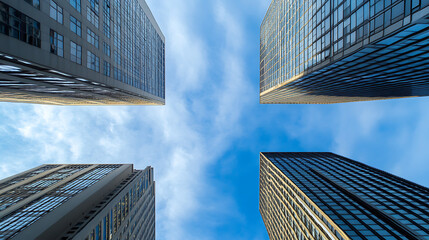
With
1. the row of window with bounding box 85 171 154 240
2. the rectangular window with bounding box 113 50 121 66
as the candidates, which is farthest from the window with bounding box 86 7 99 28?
the row of window with bounding box 85 171 154 240

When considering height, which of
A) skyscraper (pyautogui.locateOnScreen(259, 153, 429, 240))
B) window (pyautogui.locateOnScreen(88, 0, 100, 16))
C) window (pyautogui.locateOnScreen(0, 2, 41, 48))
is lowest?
skyscraper (pyautogui.locateOnScreen(259, 153, 429, 240))

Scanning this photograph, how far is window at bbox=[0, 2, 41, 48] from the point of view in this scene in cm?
1825

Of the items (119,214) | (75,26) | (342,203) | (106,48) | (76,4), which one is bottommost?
(119,214)

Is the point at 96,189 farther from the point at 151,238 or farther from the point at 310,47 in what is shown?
the point at 310,47

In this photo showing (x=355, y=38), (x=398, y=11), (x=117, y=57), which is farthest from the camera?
(x=117, y=57)

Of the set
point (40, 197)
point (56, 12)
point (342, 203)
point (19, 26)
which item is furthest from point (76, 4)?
point (342, 203)

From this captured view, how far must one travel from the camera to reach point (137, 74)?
58094mm

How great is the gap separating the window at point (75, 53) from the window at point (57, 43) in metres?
1.83

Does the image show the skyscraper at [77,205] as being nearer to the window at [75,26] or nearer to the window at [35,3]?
the window at [75,26]

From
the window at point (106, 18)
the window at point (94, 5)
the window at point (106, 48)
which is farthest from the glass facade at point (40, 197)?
the window at point (94, 5)

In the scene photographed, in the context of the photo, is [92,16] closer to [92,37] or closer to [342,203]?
[92,37]

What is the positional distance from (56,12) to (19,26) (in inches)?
285

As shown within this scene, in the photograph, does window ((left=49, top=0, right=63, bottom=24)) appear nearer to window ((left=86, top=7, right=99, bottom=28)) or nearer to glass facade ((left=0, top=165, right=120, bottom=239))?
window ((left=86, top=7, right=99, bottom=28))

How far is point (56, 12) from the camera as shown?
25.3 metres
